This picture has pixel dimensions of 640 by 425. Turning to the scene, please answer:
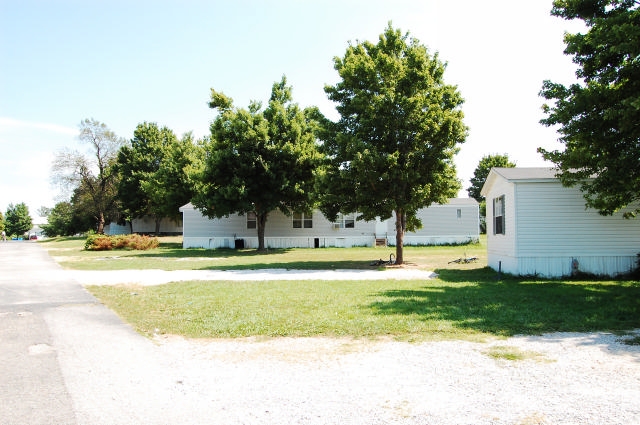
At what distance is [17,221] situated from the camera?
10981 centimetres

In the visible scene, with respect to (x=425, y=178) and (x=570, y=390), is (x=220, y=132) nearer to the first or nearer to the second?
(x=425, y=178)

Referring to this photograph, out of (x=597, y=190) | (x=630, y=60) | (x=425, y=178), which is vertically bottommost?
(x=597, y=190)

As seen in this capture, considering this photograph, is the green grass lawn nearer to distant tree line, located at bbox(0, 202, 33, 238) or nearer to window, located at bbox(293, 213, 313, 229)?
window, located at bbox(293, 213, 313, 229)

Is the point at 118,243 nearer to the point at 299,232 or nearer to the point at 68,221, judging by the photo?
the point at 299,232

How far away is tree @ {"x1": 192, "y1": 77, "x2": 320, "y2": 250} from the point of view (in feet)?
94.0

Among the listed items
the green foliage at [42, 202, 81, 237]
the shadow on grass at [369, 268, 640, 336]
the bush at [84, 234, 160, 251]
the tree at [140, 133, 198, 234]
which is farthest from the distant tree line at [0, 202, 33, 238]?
the shadow on grass at [369, 268, 640, 336]

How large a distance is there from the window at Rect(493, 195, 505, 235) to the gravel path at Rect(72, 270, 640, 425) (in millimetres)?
10528

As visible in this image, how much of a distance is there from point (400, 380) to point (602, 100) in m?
9.37

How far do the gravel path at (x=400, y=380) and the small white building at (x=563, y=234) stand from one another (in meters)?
8.85

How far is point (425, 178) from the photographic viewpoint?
19469 mm

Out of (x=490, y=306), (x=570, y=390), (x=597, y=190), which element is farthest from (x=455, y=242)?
(x=570, y=390)

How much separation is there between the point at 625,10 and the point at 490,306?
811 cm

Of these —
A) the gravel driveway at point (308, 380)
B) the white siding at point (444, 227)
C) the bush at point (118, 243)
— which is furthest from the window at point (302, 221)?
the gravel driveway at point (308, 380)

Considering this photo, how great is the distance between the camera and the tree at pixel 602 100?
397 inches
